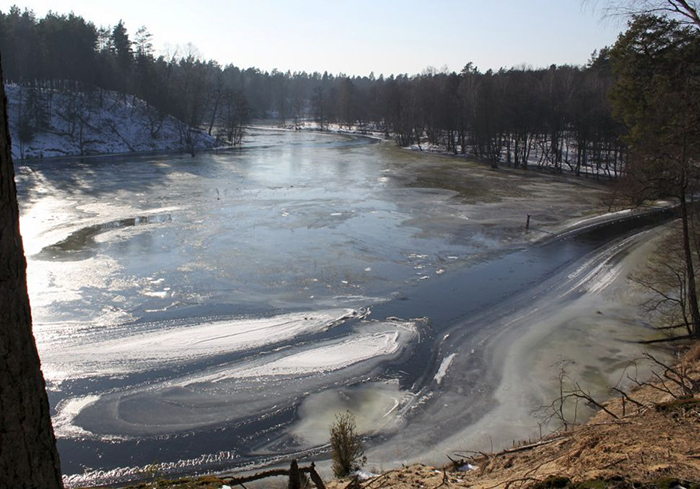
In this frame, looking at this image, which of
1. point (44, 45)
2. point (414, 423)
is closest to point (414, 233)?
point (414, 423)

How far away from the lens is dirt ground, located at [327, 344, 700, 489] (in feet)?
11.8

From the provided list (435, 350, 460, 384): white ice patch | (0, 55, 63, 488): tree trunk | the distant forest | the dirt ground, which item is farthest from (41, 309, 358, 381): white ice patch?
the distant forest

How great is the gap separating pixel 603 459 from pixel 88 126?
68.1 meters

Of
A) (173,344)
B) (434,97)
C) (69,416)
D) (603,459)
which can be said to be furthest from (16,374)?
(434,97)

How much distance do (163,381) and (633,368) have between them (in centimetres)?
1012

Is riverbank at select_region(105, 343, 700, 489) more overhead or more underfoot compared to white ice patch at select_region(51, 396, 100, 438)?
more overhead

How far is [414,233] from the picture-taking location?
77.5 feet

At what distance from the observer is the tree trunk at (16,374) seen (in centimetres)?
186

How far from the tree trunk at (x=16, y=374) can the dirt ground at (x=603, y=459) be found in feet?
9.48

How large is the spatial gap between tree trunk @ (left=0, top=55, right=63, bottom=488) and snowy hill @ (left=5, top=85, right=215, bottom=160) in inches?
2237

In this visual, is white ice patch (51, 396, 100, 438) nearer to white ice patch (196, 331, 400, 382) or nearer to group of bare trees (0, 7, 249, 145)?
white ice patch (196, 331, 400, 382)

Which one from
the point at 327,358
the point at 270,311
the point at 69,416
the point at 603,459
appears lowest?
the point at 69,416

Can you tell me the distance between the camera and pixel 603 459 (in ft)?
13.5

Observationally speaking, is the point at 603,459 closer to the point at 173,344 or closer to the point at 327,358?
the point at 327,358
